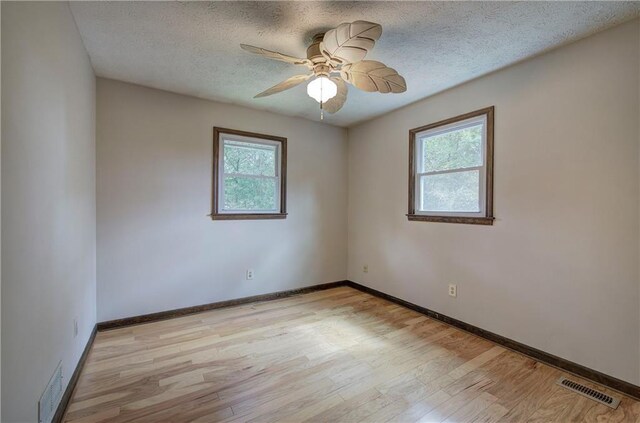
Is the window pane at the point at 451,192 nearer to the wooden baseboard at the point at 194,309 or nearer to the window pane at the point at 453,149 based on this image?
the window pane at the point at 453,149

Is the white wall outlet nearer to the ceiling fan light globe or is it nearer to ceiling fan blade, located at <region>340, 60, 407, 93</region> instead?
ceiling fan blade, located at <region>340, 60, 407, 93</region>

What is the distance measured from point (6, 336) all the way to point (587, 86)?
11.5 feet

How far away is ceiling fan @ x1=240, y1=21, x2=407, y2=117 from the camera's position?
1691mm

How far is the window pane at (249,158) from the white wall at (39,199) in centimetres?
148

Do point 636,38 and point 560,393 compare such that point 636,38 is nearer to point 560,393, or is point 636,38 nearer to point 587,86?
point 587,86

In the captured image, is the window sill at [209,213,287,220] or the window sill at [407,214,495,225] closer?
the window sill at [407,214,495,225]

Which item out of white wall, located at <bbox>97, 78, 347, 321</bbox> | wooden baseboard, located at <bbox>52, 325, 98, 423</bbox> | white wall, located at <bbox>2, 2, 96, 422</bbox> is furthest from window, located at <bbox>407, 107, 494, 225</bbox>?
wooden baseboard, located at <bbox>52, 325, 98, 423</bbox>

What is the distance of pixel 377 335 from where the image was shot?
2742mm

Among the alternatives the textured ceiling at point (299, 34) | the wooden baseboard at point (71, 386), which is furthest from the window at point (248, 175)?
the wooden baseboard at point (71, 386)

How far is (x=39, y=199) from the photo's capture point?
1383 mm

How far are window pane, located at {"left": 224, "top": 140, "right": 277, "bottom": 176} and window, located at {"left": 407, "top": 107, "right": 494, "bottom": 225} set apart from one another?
176 cm

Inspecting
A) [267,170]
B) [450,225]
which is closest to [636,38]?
[450,225]

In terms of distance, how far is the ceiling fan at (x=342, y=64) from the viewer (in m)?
1.69

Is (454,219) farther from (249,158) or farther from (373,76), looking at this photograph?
(249,158)
